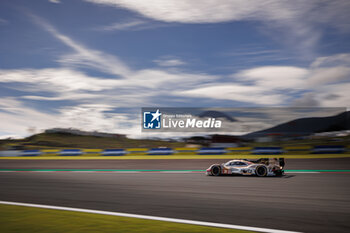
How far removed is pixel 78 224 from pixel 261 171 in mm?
8722

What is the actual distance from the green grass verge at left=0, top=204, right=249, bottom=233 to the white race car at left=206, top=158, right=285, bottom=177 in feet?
25.6

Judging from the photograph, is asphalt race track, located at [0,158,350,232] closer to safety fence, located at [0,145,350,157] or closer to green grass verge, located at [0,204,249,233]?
green grass verge, located at [0,204,249,233]

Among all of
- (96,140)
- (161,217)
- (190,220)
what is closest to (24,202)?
(161,217)

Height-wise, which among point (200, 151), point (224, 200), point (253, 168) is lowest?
point (224, 200)

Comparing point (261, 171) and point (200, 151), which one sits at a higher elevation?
point (200, 151)

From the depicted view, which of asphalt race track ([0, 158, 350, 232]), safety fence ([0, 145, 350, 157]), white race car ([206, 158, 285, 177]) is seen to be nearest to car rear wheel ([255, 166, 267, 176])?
white race car ([206, 158, 285, 177])

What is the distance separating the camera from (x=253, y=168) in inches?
494

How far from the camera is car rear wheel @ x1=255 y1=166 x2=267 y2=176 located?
485 inches

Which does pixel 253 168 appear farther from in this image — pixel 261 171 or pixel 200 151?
pixel 200 151

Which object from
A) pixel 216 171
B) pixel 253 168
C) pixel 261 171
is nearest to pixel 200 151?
pixel 216 171

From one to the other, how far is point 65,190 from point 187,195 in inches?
158

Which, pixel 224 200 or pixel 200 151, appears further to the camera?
pixel 200 151

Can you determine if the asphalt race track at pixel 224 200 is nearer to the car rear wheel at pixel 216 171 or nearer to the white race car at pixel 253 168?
the white race car at pixel 253 168

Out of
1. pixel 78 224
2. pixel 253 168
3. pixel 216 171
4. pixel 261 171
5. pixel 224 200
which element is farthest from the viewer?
pixel 216 171
